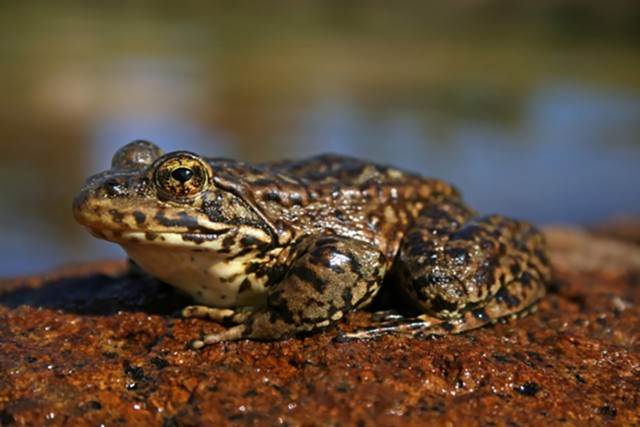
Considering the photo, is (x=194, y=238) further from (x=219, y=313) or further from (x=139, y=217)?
(x=219, y=313)

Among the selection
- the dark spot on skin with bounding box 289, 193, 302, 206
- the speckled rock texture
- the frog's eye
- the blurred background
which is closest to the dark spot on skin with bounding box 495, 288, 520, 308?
the speckled rock texture

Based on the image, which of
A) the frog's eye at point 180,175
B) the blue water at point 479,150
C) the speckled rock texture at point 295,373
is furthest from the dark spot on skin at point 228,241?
the blue water at point 479,150

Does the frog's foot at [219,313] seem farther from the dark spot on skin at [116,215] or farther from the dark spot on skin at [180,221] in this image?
the dark spot on skin at [116,215]

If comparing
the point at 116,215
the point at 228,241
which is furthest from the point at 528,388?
the point at 116,215

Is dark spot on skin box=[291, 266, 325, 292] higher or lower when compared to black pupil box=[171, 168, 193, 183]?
lower

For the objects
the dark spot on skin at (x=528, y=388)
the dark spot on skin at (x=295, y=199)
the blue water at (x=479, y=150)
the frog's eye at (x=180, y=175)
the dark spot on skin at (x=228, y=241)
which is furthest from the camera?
the blue water at (x=479, y=150)

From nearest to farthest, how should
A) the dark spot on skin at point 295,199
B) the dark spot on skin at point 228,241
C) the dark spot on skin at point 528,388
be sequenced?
the dark spot on skin at point 528,388 → the dark spot on skin at point 228,241 → the dark spot on skin at point 295,199

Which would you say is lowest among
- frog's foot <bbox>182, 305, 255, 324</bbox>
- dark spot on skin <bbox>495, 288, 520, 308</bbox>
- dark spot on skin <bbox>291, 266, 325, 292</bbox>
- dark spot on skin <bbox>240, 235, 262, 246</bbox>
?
frog's foot <bbox>182, 305, 255, 324</bbox>

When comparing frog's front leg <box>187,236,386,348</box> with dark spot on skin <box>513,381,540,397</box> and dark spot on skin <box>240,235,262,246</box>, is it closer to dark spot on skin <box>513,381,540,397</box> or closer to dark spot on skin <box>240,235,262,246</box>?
dark spot on skin <box>240,235,262,246</box>

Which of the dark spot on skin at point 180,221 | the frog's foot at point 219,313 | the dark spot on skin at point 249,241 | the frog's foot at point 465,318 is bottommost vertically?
the frog's foot at point 219,313
